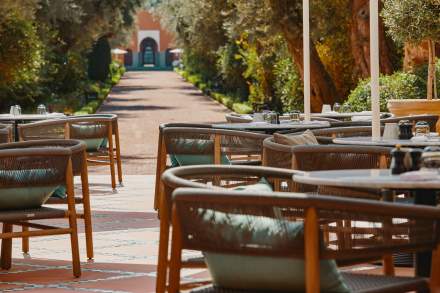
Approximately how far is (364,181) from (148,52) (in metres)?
114

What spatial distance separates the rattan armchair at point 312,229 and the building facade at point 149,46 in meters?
102

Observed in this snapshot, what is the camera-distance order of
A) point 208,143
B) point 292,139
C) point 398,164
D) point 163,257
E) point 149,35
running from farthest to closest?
point 149,35, point 208,143, point 292,139, point 398,164, point 163,257

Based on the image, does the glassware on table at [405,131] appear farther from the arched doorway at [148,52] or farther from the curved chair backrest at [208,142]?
the arched doorway at [148,52]

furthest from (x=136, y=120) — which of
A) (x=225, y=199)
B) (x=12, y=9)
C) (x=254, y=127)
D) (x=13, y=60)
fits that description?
(x=225, y=199)

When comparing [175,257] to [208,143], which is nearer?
[175,257]

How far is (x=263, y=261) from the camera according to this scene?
3746 mm

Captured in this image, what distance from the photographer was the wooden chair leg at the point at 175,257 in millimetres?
3988

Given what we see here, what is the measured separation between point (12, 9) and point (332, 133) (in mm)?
16931

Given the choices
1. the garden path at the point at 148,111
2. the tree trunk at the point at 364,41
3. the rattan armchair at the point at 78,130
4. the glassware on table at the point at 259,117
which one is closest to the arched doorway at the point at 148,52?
the garden path at the point at 148,111

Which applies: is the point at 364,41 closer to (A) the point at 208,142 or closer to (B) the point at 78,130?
(B) the point at 78,130

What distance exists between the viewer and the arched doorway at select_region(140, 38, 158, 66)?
4470 inches

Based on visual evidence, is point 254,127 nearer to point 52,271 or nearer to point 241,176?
point 52,271

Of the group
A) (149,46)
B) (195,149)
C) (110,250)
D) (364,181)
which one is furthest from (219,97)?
(149,46)

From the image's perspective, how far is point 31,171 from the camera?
648cm
